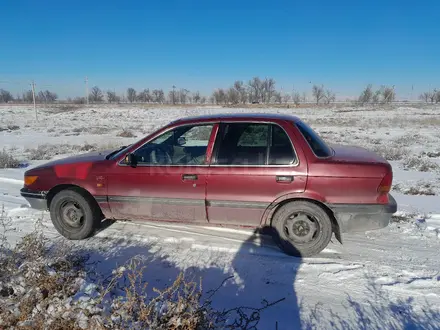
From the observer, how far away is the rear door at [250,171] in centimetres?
340

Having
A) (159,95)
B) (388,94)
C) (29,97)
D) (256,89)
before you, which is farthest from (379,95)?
(29,97)

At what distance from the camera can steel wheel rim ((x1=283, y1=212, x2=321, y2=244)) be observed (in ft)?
11.6

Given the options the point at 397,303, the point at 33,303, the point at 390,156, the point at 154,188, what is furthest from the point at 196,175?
the point at 390,156

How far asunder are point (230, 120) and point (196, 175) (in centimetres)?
86

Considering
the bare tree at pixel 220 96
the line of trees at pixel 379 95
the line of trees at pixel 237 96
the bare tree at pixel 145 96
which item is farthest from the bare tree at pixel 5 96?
the line of trees at pixel 379 95

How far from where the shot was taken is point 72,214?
13.4 feet

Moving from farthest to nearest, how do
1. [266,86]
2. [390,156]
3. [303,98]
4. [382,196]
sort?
[303,98] → [266,86] → [390,156] → [382,196]

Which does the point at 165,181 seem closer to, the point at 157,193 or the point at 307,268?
the point at 157,193

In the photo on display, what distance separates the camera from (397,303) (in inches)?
107

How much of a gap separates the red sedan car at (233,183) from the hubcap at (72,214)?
0.6 inches

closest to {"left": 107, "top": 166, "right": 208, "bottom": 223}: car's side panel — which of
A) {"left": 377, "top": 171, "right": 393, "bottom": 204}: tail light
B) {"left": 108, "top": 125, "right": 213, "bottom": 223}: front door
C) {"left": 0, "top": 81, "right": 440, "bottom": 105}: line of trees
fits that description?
{"left": 108, "top": 125, "right": 213, "bottom": 223}: front door

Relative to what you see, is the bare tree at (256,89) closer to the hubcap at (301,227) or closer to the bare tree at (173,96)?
the bare tree at (173,96)

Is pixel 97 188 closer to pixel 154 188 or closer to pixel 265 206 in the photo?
pixel 154 188

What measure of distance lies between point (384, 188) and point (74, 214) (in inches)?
166
